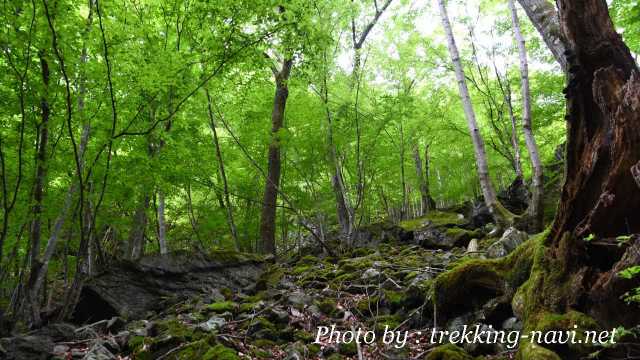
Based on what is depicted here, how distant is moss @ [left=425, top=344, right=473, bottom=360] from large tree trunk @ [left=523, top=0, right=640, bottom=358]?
0.68 metres

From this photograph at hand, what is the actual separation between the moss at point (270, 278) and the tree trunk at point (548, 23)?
678cm

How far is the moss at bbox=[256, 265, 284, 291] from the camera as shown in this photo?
857 centimetres

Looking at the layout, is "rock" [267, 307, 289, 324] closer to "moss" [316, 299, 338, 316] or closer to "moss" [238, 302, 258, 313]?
"moss" [238, 302, 258, 313]

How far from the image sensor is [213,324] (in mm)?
5676

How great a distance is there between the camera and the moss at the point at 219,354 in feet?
13.9

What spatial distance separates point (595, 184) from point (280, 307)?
475 centimetres

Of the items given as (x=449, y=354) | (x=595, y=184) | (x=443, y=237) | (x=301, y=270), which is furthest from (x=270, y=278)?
(x=595, y=184)

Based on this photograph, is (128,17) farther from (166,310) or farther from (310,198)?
(310,198)

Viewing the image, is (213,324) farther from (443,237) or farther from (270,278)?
(443,237)

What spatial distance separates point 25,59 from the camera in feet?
19.4

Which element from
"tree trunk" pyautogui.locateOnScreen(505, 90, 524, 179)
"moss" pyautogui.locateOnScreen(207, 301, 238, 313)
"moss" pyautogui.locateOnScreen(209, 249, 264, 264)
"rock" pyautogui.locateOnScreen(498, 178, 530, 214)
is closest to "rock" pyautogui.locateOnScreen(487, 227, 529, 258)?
"moss" pyautogui.locateOnScreen(207, 301, 238, 313)

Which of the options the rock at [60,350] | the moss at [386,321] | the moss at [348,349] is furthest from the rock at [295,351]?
the rock at [60,350]

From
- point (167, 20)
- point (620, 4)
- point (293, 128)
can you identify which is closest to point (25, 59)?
point (167, 20)

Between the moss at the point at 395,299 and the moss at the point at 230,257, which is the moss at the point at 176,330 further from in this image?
the moss at the point at 230,257
